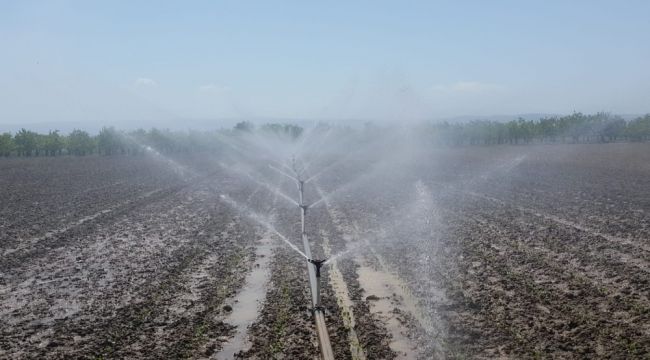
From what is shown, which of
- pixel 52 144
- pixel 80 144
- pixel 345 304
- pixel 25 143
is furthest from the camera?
pixel 80 144

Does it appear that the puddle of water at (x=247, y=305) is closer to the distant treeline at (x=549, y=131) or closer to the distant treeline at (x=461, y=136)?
the distant treeline at (x=461, y=136)

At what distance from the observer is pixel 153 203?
28.0 metres

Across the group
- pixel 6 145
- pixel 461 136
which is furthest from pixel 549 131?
pixel 6 145

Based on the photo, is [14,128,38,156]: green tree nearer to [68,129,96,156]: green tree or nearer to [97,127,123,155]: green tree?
[68,129,96,156]: green tree

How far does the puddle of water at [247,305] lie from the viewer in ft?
31.0

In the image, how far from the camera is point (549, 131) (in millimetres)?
107188

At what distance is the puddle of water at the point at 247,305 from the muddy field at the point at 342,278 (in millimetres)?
48

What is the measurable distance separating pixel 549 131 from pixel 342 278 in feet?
338

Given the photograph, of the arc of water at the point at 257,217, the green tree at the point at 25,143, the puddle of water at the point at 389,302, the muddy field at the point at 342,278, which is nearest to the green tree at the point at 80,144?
the green tree at the point at 25,143

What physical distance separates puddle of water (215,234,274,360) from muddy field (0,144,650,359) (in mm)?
48

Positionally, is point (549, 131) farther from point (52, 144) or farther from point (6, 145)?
point (6, 145)

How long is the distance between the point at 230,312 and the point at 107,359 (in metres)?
2.74

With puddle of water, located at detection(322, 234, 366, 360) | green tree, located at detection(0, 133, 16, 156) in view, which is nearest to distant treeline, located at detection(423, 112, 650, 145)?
green tree, located at detection(0, 133, 16, 156)

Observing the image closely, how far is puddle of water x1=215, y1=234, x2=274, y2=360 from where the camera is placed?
944cm
